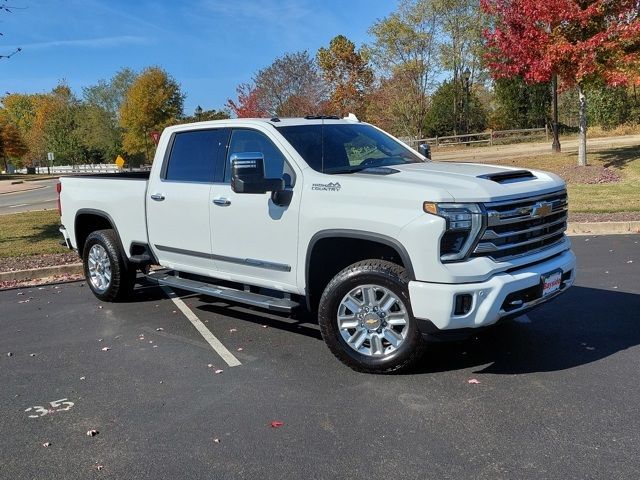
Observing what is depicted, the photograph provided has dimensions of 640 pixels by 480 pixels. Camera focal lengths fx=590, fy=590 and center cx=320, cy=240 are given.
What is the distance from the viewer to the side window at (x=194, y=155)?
5.71 m

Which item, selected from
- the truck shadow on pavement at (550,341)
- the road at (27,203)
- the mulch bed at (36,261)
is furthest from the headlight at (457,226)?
the road at (27,203)

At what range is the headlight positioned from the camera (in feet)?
13.0

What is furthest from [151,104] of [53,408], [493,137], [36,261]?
[53,408]

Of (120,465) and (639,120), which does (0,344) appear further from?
(639,120)

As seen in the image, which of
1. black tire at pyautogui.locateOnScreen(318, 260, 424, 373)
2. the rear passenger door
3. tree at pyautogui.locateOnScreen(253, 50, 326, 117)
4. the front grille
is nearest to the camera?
the front grille

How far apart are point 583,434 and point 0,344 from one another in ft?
17.0

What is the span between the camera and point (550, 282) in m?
4.39

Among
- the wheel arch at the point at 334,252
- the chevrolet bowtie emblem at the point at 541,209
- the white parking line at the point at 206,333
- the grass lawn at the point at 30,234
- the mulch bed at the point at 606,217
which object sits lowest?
the white parking line at the point at 206,333

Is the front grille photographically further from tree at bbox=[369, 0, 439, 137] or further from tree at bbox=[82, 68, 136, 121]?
tree at bbox=[82, 68, 136, 121]

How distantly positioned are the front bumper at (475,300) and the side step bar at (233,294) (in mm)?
1256

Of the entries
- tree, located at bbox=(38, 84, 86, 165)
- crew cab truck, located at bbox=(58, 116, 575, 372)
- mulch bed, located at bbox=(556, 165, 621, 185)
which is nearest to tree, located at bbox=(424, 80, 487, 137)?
mulch bed, located at bbox=(556, 165, 621, 185)

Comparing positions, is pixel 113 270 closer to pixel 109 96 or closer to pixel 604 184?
pixel 604 184

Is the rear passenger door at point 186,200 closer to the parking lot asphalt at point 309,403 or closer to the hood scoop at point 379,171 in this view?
the parking lot asphalt at point 309,403

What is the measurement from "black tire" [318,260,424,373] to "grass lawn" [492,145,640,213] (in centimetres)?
903
